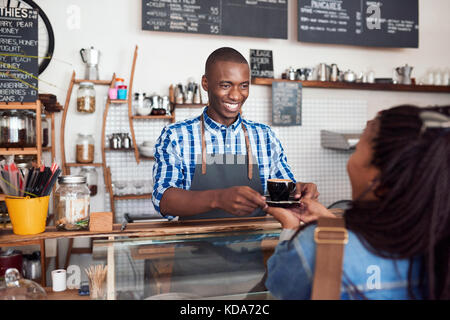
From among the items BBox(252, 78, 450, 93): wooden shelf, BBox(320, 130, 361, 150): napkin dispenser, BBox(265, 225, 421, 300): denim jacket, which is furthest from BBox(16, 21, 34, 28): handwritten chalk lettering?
BBox(320, 130, 361, 150): napkin dispenser

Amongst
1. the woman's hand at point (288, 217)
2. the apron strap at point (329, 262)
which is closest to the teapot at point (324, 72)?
the woman's hand at point (288, 217)

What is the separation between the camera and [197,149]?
2.12 meters

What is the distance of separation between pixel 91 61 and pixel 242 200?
291 centimetres

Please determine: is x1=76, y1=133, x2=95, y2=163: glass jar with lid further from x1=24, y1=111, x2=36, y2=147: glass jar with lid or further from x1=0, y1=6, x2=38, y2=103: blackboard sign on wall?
x1=0, y1=6, x2=38, y2=103: blackboard sign on wall

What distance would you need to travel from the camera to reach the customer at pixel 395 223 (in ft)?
2.60

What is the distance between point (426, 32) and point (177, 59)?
3.00 metres

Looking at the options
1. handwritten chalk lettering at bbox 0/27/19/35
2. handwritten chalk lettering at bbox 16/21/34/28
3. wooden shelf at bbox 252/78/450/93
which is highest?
handwritten chalk lettering at bbox 16/21/34/28

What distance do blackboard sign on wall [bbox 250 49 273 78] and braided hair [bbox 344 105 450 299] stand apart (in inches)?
138

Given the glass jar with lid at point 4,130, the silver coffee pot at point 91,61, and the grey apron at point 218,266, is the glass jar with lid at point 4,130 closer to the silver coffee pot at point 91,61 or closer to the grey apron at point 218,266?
the silver coffee pot at point 91,61

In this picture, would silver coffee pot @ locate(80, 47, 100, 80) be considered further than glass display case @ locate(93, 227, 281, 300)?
Yes

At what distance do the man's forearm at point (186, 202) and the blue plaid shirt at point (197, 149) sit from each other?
0.22ft

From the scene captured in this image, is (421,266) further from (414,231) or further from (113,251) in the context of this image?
(113,251)

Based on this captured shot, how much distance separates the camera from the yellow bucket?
141 cm

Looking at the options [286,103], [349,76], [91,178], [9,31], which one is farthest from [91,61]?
[349,76]
